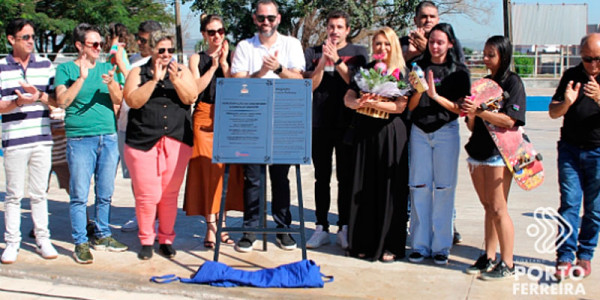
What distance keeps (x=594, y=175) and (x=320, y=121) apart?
7.57ft

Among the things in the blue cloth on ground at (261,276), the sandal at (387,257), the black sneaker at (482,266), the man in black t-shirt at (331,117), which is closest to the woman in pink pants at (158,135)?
the blue cloth on ground at (261,276)

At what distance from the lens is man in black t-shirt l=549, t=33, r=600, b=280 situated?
15.4ft

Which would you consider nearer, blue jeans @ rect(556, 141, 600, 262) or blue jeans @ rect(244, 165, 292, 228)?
blue jeans @ rect(556, 141, 600, 262)

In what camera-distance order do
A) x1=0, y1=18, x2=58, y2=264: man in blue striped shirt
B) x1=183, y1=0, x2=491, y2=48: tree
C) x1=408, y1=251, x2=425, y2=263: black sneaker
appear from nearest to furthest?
x1=0, y1=18, x2=58, y2=264: man in blue striped shirt
x1=408, y1=251, x2=425, y2=263: black sneaker
x1=183, y1=0, x2=491, y2=48: tree

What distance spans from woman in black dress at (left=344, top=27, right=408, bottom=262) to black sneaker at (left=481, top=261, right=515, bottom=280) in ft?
2.53

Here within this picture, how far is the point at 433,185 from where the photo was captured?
5.41 m

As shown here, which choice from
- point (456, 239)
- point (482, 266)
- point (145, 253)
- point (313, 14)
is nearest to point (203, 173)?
point (145, 253)

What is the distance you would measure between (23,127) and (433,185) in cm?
344

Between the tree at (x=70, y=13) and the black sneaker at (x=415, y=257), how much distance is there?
23.9 meters

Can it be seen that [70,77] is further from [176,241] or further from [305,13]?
[305,13]

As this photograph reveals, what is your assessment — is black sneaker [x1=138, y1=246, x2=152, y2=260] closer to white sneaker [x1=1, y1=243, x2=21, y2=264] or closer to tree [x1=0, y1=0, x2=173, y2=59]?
white sneaker [x1=1, y1=243, x2=21, y2=264]

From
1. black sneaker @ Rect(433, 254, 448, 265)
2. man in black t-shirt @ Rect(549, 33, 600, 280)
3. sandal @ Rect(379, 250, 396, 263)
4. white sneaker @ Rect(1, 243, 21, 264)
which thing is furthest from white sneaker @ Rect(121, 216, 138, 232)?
man in black t-shirt @ Rect(549, 33, 600, 280)

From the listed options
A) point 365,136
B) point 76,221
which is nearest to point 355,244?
point 365,136

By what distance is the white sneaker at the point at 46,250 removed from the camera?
558 cm
